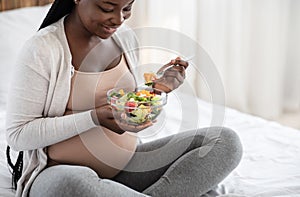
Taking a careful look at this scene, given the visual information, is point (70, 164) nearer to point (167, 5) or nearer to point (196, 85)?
point (196, 85)

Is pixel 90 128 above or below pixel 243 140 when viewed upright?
above

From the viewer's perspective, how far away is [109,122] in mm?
1327

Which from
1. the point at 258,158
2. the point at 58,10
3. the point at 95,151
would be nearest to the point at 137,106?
the point at 95,151

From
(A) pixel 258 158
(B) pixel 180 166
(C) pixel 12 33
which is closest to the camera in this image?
(B) pixel 180 166

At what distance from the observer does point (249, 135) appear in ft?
6.49

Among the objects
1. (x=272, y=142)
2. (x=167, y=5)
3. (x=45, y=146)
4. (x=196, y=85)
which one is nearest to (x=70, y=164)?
(x=45, y=146)

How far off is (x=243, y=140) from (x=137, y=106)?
0.76 m

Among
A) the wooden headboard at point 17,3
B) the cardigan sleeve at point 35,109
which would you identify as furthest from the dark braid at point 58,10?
the wooden headboard at point 17,3

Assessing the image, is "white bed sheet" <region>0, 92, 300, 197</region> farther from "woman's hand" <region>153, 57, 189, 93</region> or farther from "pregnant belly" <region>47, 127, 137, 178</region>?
"pregnant belly" <region>47, 127, 137, 178</region>

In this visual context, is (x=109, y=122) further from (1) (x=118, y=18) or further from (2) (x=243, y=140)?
(2) (x=243, y=140)

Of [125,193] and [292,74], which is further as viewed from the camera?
[292,74]

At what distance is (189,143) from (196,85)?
4.36 feet

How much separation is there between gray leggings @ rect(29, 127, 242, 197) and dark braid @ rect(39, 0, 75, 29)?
14.8 inches

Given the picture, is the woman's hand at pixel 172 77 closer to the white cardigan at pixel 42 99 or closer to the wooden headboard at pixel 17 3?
the white cardigan at pixel 42 99
